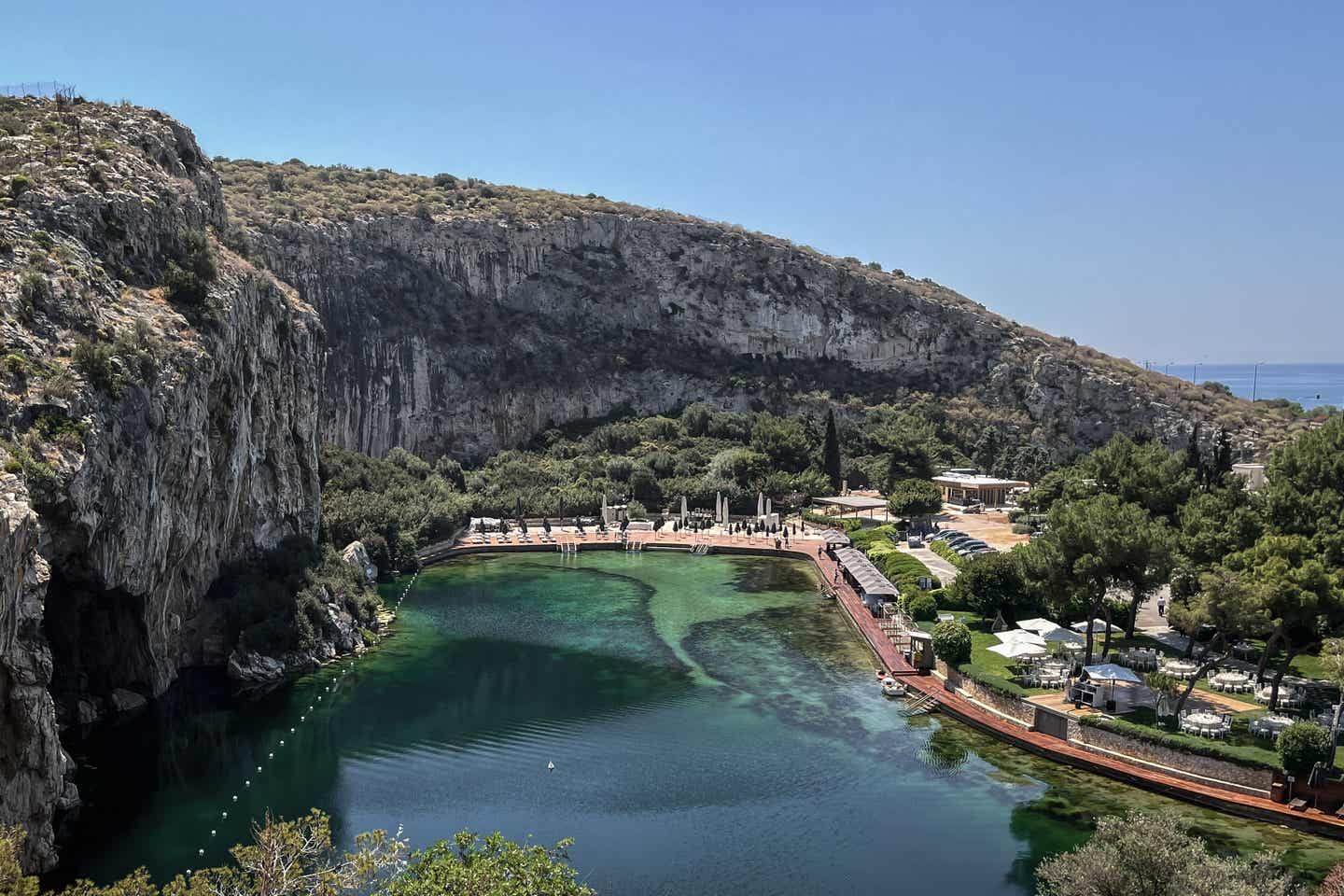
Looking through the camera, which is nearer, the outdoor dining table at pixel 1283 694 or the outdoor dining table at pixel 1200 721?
the outdoor dining table at pixel 1200 721

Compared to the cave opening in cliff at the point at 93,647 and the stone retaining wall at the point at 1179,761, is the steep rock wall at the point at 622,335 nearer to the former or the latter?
the cave opening in cliff at the point at 93,647

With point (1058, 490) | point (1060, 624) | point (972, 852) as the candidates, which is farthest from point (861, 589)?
point (972, 852)

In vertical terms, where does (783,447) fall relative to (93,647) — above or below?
above

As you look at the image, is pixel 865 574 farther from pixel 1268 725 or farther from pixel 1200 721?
pixel 1268 725

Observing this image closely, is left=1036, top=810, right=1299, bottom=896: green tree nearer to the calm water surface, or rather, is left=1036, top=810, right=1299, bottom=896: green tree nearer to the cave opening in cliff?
the calm water surface

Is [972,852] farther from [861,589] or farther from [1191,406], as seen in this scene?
[1191,406]

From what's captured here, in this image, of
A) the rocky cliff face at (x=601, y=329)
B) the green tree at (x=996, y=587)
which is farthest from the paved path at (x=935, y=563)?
the rocky cliff face at (x=601, y=329)

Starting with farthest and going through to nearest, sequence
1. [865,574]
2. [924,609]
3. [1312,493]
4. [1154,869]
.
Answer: [865,574]
[924,609]
[1312,493]
[1154,869]

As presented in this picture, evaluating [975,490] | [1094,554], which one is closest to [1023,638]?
[1094,554]
